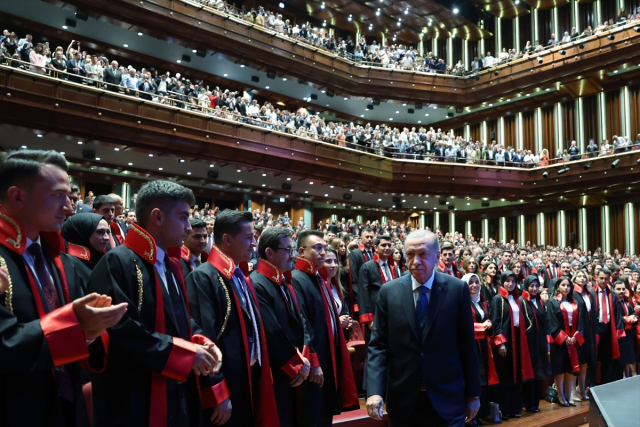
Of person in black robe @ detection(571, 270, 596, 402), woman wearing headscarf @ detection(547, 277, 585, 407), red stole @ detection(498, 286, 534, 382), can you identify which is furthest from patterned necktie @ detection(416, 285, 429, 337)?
person in black robe @ detection(571, 270, 596, 402)

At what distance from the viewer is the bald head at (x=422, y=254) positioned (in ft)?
7.50

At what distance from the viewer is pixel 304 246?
3062 mm

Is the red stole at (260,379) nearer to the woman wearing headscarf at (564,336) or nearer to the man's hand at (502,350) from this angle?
the man's hand at (502,350)

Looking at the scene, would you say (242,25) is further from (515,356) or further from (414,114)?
(515,356)

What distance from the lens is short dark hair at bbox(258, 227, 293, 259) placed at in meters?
2.65

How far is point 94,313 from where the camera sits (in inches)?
49.0

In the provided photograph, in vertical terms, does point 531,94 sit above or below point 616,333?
above

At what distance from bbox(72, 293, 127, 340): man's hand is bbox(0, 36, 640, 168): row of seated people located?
879 cm

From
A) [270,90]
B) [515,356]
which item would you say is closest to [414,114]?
[270,90]

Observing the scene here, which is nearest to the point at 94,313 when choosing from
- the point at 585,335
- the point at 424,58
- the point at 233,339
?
the point at 233,339

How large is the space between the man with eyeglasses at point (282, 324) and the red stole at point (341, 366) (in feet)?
0.71

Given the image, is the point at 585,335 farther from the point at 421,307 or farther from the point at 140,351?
the point at 140,351

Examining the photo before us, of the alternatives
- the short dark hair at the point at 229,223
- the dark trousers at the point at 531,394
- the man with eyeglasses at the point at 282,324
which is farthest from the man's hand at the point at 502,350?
the short dark hair at the point at 229,223

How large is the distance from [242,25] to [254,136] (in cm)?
310
